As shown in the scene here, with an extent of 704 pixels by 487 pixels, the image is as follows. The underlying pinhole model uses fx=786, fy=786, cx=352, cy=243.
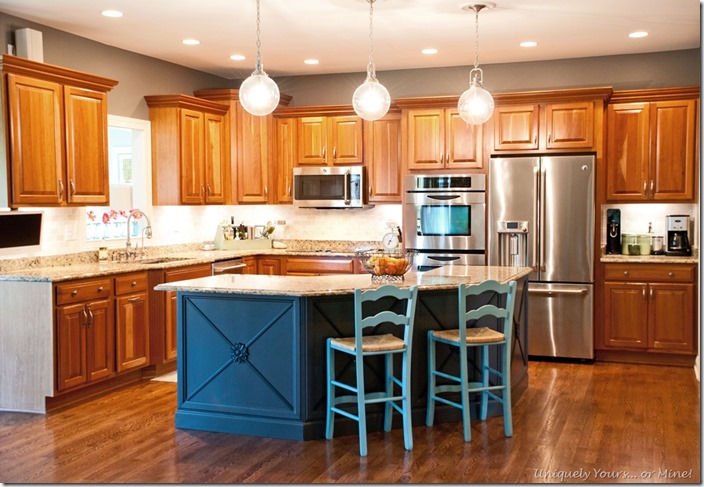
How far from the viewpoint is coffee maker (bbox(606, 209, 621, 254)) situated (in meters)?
7.23

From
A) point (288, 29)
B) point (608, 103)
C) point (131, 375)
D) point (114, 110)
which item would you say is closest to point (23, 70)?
point (114, 110)

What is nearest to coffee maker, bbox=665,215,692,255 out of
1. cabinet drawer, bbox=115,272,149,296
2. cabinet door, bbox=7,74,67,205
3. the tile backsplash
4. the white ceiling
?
the tile backsplash

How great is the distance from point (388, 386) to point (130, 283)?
2.36 metres

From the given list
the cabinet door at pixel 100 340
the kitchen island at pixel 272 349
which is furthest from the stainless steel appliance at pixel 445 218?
the cabinet door at pixel 100 340

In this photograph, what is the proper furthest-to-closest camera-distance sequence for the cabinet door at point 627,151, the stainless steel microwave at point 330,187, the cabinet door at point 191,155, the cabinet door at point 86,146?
the stainless steel microwave at point 330,187, the cabinet door at point 191,155, the cabinet door at point 627,151, the cabinet door at point 86,146

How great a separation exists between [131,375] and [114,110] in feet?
7.42

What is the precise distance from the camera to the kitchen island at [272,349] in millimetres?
4512

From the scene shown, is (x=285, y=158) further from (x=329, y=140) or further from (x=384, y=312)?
(x=384, y=312)

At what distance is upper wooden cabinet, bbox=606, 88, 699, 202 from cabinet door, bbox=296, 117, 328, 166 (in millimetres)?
2729

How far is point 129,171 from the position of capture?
7.17 metres

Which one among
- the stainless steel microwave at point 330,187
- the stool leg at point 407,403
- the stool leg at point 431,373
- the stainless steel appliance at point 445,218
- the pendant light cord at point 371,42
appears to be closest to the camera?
the stool leg at point 407,403

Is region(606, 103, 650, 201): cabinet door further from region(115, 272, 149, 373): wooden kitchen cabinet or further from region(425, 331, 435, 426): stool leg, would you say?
region(115, 272, 149, 373): wooden kitchen cabinet

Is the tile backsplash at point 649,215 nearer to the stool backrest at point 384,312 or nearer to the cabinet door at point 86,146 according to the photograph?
the stool backrest at point 384,312

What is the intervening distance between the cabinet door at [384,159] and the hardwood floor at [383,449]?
2.80 meters
